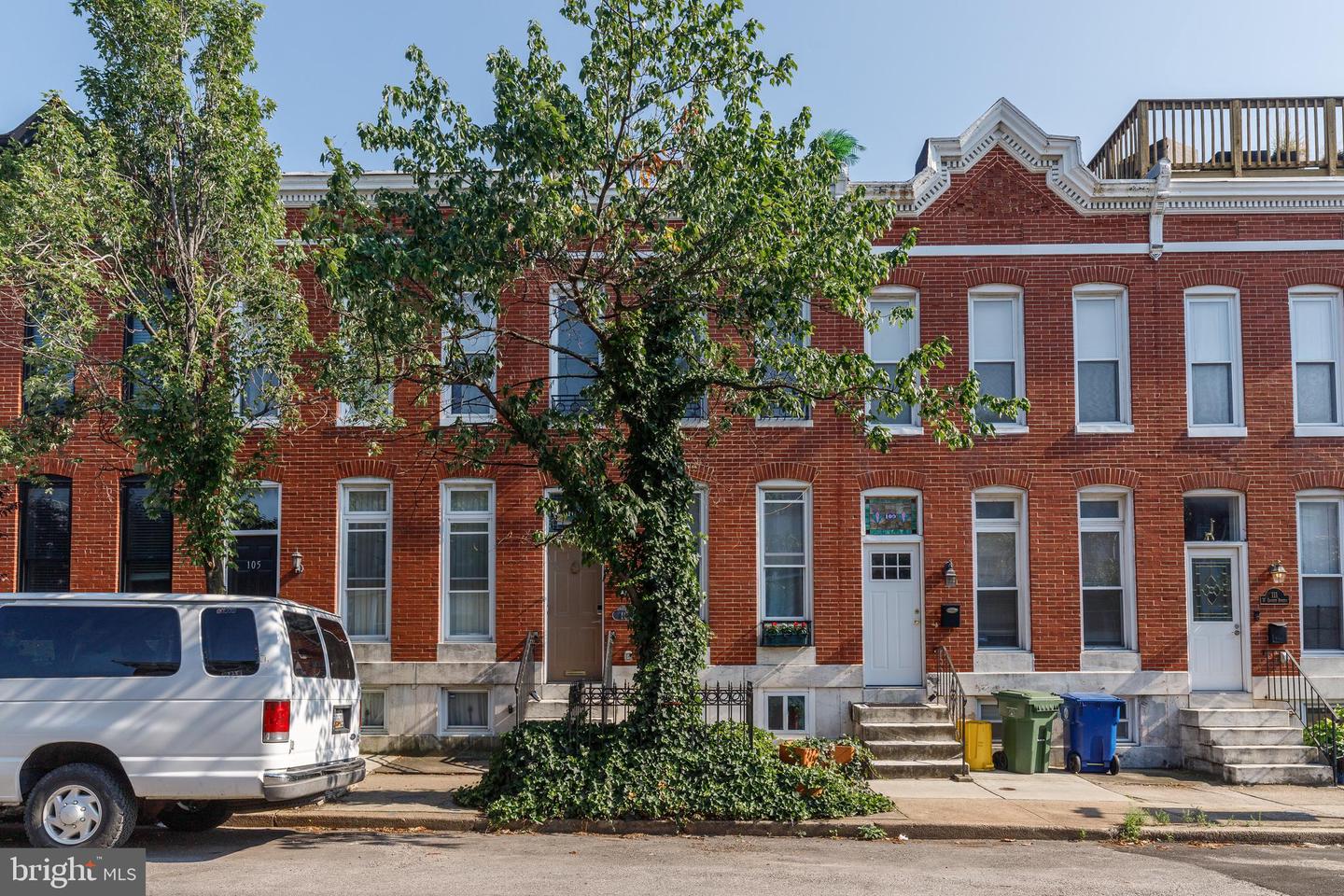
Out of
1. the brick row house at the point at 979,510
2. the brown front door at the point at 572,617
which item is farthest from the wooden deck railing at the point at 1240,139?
the brown front door at the point at 572,617

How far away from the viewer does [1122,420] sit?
16234 millimetres

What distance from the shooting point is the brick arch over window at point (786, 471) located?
16.1 metres

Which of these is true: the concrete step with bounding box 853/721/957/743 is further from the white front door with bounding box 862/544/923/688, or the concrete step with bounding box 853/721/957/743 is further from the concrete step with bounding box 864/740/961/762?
Result: the white front door with bounding box 862/544/923/688

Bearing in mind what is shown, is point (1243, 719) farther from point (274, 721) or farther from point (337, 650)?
point (274, 721)

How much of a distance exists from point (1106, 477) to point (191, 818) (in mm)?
12250

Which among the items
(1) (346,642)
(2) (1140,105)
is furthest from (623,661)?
(2) (1140,105)

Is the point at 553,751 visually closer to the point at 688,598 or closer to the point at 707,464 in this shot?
the point at 688,598

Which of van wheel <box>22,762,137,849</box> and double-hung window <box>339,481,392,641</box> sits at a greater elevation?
double-hung window <box>339,481,392,641</box>

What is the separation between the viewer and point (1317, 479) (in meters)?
16.0

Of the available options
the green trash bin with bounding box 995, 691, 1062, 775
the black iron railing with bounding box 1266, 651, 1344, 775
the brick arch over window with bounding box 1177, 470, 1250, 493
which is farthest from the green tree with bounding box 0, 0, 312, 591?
the black iron railing with bounding box 1266, 651, 1344, 775

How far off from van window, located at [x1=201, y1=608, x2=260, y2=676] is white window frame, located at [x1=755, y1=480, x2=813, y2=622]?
803 cm

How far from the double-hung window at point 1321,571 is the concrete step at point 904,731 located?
5.51m

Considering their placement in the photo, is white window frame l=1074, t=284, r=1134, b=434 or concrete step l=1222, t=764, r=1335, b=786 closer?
concrete step l=1222, t=764, r=1335, b=786

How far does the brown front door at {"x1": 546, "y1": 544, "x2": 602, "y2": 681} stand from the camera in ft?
53.2
